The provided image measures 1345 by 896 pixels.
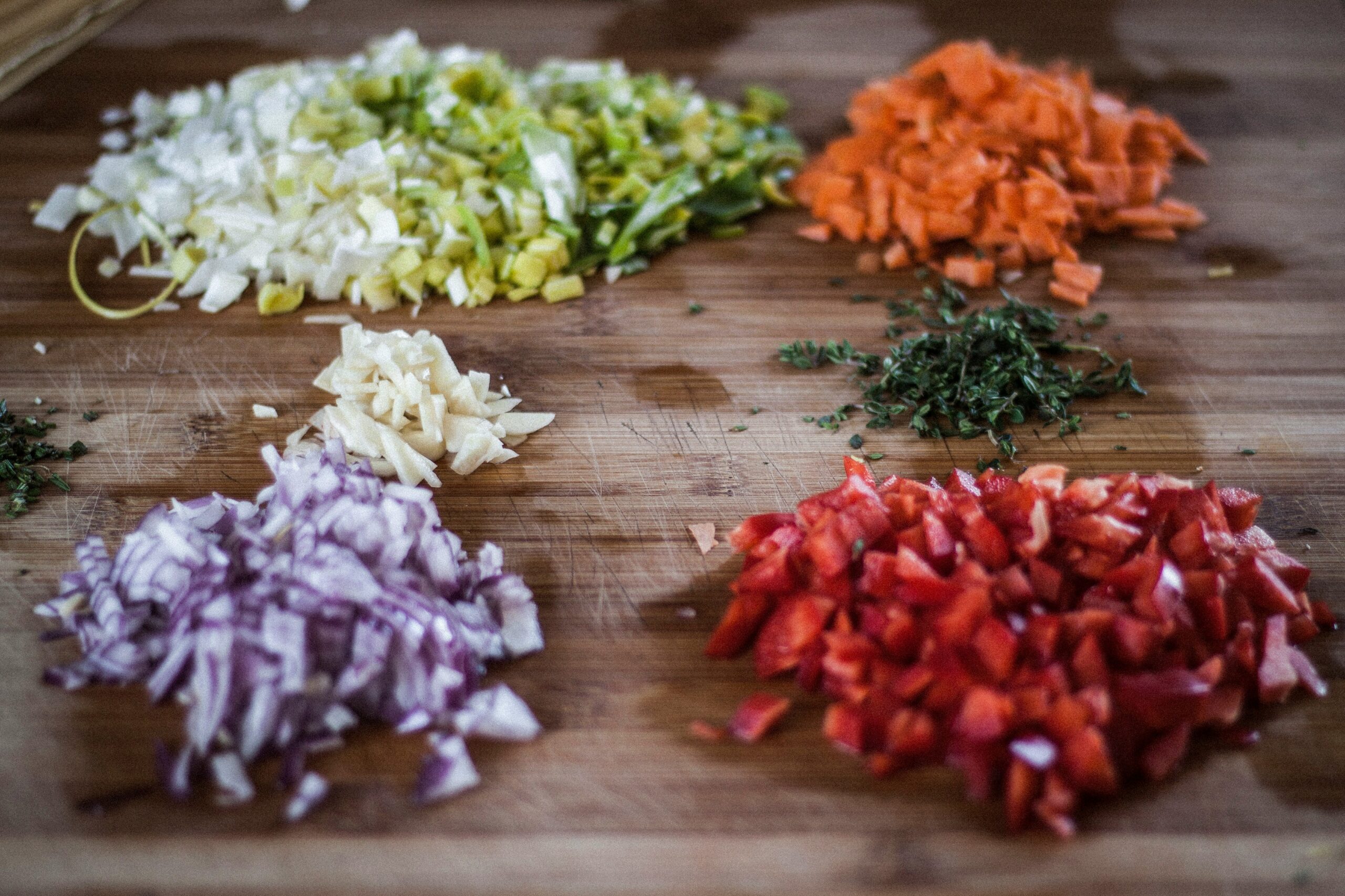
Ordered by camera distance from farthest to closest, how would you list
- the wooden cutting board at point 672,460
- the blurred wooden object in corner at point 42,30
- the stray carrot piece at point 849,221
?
the blurred wooden object in corner at point 42,30 → the stray carrot piece at point 849,221 → the wooden cutting board at point 672,460

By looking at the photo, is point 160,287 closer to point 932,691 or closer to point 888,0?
point 932,691

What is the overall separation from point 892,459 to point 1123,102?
5.83 feet

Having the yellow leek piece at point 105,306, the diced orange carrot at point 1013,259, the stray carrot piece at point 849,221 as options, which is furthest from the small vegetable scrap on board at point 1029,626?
the yellow leek piece at point 105,306

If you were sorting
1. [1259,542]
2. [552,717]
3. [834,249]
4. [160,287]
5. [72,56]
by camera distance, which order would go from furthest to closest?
[72,56] < [834,249] < [160,287] < [1259,542] < [552,717]

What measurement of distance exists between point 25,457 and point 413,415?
2.47ft

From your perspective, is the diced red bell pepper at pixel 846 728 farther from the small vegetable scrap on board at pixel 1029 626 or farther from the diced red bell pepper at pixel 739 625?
the diced red bell pepper at pixel 739 625

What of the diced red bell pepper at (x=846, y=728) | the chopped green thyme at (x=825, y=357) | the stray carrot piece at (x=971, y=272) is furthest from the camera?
the stray carrot piece at (x=971, y=272)

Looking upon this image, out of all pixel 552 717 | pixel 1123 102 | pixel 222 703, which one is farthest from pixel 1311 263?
pixel 222 703

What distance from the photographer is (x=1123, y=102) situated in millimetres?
3160

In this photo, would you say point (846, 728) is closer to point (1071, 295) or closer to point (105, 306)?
point (1071, 295)

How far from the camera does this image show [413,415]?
2.10m

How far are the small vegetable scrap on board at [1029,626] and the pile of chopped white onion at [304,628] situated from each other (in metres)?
0.37

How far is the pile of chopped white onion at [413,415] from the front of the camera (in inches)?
79.3

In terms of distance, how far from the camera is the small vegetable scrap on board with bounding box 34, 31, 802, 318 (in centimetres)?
248
